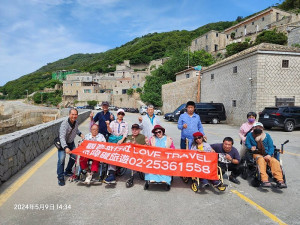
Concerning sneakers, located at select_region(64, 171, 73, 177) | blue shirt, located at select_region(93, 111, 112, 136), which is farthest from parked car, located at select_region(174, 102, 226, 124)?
sneakers, located at select_region(64, 171, 73, 177)

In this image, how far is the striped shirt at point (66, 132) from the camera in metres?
5.19

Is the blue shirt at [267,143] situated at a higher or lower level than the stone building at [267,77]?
lower

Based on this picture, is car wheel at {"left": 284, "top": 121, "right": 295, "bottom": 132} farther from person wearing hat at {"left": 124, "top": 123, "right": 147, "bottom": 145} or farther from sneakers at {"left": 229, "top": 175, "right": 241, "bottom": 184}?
person wearing hat at {"left": 124, "top": 123, "right": 147, "bottom": 145}

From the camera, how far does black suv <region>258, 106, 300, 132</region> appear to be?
49.1 ft

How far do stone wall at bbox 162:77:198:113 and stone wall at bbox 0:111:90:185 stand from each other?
24898mm

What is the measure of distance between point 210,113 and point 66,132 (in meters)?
18.5

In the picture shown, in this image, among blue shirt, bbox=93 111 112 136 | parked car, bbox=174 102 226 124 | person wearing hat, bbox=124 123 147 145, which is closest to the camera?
person wearing hat, bbox=124 123 147 145

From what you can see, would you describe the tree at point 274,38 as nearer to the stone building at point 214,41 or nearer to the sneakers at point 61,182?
the stone building at point 214,41

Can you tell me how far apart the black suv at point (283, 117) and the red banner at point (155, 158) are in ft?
39.8

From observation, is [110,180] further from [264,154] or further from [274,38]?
[274,38]

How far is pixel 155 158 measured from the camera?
515 centimetres

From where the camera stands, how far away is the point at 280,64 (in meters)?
18.8

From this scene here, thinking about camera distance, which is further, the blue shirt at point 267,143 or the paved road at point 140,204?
the blue shirt at point 267,143

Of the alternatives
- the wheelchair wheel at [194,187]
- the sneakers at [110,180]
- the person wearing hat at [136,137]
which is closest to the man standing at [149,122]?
the person wearing hat at [136,137]
